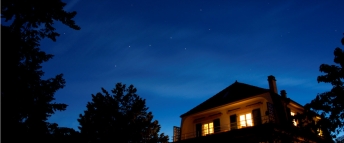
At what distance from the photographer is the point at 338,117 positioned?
55.2 feet

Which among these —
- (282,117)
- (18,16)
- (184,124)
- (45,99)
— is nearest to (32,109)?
(45,99)

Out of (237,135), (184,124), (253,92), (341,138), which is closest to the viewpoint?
(341,138)

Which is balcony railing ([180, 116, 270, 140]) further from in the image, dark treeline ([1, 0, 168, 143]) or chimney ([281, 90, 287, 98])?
dark treeline ([1, 0, 168, 143])

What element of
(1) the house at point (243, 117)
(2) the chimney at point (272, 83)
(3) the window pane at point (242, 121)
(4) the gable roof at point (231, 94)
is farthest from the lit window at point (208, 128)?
(2) the chimney at point (272, 83)

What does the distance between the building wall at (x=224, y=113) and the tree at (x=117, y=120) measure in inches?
228

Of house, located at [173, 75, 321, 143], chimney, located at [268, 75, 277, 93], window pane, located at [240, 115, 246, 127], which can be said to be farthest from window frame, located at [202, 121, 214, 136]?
chimney, located at [268, 75, 277, 93]

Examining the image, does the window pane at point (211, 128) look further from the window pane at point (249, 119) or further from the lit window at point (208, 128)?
the window pane at point (249, 119)

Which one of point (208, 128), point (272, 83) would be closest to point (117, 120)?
point (208, 128)

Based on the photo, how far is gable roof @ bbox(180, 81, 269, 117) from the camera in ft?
78.6

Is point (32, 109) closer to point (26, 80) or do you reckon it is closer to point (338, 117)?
point (26, 80)

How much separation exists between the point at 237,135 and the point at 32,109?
15313 mm

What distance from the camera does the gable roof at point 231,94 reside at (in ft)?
78.6

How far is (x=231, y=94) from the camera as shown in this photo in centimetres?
2600

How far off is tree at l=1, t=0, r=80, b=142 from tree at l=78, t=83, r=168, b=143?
47.8 feet
